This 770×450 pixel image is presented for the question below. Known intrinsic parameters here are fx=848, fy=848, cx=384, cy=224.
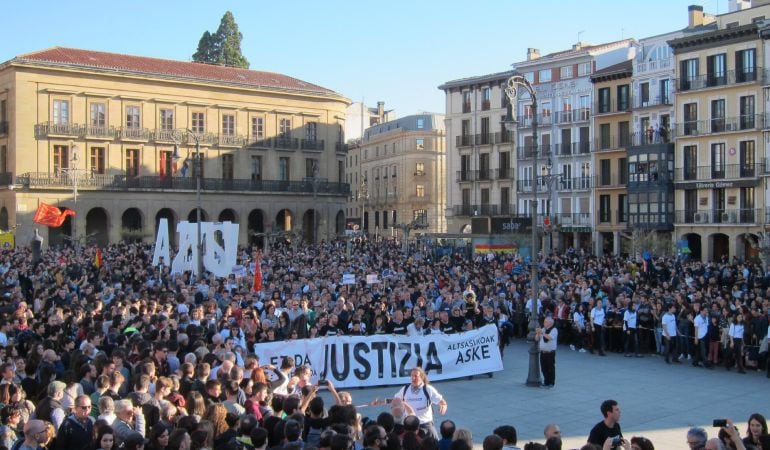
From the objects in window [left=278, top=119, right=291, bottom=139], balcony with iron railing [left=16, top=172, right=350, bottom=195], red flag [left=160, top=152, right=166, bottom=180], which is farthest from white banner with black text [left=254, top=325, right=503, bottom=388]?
window [left=278, top=119, right=291, bottom=139]

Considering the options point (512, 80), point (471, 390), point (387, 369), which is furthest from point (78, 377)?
point (512, 80)

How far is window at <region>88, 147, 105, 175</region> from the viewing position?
59562mm

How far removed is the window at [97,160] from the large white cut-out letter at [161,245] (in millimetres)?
27437

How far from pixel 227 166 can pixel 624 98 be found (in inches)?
1185

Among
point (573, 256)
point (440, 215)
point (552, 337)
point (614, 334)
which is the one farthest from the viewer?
point (440, 215)

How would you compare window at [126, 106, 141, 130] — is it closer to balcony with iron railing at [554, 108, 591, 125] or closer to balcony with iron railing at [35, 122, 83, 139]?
balcony with iron railing at [35, 122, 83, 139]

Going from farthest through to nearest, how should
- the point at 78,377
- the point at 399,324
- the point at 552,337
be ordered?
the point at 399,324 < the point at 552,337 < the point at 78,377

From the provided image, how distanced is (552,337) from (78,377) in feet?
30.4

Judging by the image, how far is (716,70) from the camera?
50.7 meters

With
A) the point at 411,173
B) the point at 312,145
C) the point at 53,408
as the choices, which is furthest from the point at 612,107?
the point at 53,408

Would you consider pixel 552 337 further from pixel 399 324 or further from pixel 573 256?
pixel 573 256

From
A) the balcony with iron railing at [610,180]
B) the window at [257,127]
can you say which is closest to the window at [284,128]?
the window at [257,127]

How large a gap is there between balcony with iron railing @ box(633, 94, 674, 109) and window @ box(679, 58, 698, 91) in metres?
1.97

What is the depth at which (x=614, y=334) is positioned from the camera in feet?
72.1
